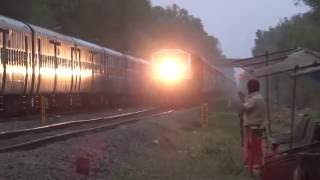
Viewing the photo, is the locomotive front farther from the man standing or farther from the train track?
the man standing

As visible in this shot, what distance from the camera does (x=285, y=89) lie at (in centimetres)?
6762

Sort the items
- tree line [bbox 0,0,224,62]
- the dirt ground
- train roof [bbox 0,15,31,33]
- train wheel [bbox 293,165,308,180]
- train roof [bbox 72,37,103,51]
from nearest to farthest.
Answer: train wheel [bbox 293,165,308,180] → the dirt ground → train roof [bbox 0,15,31,33] → train roof [bbox 72,37,103,51] → tree line [bbox 0,0,224,62]

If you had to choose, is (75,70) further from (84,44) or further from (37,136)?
(37,136)

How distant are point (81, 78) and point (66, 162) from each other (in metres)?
22.5

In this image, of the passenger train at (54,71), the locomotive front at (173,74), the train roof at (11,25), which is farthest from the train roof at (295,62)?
the locomotive front at (173,74)

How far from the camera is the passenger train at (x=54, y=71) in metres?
24.3

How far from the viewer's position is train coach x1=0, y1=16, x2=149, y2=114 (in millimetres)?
24219

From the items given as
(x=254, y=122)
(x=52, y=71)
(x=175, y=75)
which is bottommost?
(x=254, y=122)

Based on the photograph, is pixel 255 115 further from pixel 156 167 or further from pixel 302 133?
pixel 156 167

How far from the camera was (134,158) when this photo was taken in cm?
1593

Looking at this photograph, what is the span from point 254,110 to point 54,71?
17923 millimetres

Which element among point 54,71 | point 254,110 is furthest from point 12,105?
point 254,110

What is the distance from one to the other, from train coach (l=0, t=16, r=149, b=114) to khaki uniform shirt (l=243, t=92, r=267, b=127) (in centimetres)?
1138

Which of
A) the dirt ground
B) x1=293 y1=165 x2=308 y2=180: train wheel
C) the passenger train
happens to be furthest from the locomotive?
x1=293 y1=165 x2=308 y2=180: train wheel
